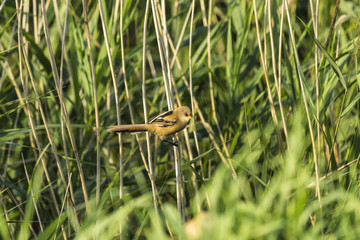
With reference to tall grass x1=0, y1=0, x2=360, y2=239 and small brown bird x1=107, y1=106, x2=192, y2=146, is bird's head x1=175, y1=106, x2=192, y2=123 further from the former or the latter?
tall grass x1=0, y1=0, x2=360, y2=239

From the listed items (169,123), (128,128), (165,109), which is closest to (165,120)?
(169,123)

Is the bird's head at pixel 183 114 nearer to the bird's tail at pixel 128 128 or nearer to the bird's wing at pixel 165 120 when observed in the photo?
the bird's wing at pixel 165 120

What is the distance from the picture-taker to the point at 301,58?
2.94m

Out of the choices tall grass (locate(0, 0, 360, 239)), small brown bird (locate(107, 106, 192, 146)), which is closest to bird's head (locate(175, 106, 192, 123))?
small brown bird (locate(107, 106, 192, 146))

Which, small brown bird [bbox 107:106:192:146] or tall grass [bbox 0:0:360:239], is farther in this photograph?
tall grass [bbox 0:0:360:239]

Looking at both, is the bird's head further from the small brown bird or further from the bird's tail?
the bird's tail

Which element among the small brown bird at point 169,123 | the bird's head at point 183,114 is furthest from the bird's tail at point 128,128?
the bird's head at point 183,114

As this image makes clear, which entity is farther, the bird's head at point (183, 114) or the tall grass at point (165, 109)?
the tall grass at point (165, 109)

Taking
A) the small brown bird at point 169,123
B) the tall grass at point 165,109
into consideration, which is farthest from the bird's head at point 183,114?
the tall grass at point 165,109

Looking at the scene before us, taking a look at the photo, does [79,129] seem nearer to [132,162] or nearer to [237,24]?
[132,162]

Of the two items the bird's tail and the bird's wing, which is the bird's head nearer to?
the bird's wing

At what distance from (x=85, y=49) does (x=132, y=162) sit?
23.8 inches

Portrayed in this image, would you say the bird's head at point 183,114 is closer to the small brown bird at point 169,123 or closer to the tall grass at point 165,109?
the small brown bird at point 169,123

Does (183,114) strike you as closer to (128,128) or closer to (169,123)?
(169,123)
